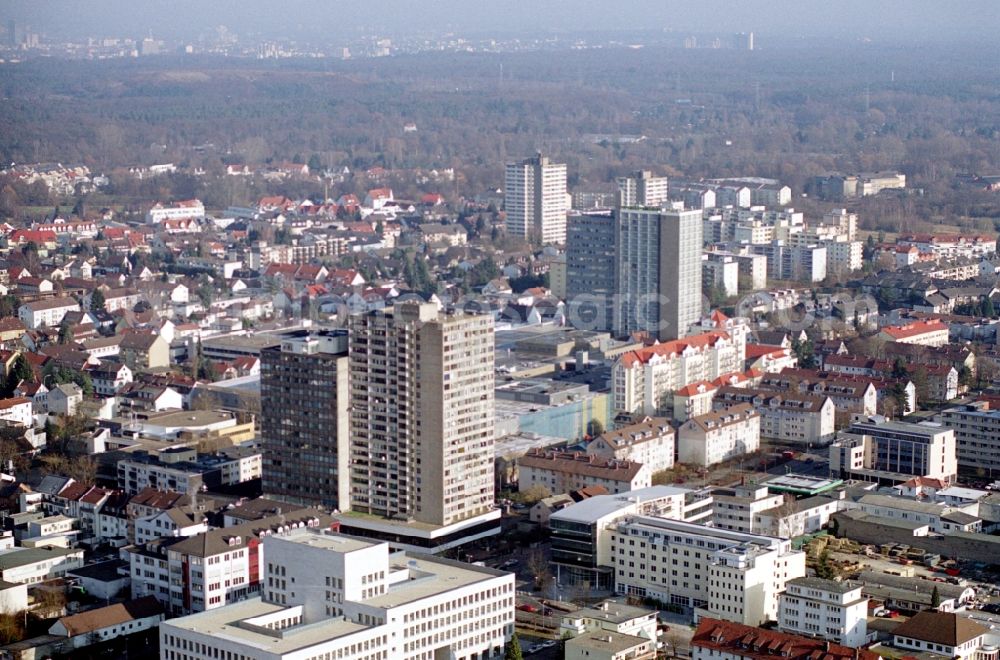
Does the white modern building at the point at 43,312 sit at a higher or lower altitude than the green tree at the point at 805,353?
higher

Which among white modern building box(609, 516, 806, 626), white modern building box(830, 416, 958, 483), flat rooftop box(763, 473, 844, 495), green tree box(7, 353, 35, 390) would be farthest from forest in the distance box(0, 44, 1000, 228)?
white modern building box(609, 516, 806, 626)

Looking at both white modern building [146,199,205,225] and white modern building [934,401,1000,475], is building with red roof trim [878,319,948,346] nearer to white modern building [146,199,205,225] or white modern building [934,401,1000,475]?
white modern building [934,401,1000,475]

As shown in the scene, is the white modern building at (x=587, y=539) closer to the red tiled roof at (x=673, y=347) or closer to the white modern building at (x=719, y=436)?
the white modern building at (x=719, y=436)

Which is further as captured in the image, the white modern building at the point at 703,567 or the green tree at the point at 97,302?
the green tree at the point at 97,302

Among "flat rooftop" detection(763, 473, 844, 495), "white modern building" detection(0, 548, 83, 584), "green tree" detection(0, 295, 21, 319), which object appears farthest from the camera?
"green tree" detection(0, 295, 21, 319)

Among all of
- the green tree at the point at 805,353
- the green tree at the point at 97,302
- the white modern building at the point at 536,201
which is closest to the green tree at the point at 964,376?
the green tree at the point at 805,353

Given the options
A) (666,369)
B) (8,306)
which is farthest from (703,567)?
(8,306)
